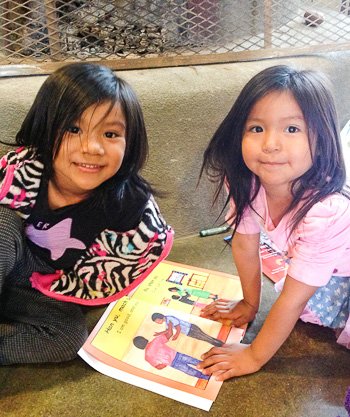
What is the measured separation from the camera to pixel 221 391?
724mm

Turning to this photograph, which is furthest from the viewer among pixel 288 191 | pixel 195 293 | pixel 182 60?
pixel 182 60

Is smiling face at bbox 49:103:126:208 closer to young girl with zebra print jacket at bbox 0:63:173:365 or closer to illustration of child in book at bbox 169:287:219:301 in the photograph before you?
young girl with zebra print jacket at bbox 0:63:173:365

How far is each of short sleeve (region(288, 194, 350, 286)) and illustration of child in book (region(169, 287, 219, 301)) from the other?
11.1 inches

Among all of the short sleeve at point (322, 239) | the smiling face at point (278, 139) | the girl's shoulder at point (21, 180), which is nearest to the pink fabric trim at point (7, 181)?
the girl's shoulder at point (21, 180)

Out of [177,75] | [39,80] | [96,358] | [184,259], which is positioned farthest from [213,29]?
[96,358]

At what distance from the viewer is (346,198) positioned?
2.23ft

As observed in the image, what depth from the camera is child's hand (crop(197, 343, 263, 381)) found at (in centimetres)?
74

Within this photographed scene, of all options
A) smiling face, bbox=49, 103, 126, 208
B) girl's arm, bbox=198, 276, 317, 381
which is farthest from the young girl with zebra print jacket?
girl's arm, bbox=198, 276, 317, 381

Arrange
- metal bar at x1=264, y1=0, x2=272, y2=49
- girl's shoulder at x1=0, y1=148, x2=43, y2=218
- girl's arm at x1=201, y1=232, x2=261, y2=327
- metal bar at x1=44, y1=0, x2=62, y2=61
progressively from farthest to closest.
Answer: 1. metal bar at x1=264, y1=0, x2=272, y2=49
2. metal bar at x1=44, y1=0, x2=62, y2=61
3. girl's arm at x1=201, y1=232, x2=261, y2=327
4. girl's shoulder at x1=0, y1=148, x2=43, y2=218

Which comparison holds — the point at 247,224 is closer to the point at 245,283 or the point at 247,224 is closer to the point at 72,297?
the point at 245,283

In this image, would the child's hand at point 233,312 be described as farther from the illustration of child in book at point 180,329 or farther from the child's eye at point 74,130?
the child's eye at point 74,130

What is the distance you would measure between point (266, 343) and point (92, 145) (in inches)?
18.2

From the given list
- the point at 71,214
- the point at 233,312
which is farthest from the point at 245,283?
the point at 71,214

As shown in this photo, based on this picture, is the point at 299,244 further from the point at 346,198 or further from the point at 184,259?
the point at 184,259
